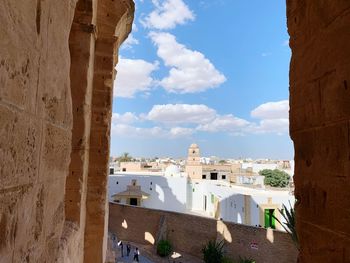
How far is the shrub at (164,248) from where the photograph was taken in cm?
1538

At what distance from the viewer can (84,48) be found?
3.84m

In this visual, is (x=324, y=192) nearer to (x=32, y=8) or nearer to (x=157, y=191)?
(x=32, y=8)

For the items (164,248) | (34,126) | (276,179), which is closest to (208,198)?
(164,248)

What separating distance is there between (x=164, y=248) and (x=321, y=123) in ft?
48.2

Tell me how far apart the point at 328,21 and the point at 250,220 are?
61.4ft

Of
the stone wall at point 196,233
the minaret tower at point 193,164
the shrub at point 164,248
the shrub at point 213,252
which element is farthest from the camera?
the minaret tower at point 193,164

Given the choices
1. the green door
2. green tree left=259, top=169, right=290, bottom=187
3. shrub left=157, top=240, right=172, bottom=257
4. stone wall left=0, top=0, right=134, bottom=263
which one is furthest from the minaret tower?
stone wall left=0, top=0, right=134, bottom=263

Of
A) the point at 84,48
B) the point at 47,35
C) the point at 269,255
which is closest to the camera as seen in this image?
the point at 47,35

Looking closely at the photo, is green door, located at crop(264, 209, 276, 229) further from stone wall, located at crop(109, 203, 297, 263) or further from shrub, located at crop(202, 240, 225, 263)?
shrub, located at crop(202, 240, 225, 263)

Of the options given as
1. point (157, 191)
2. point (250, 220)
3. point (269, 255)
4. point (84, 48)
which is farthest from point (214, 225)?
point (84, 48)

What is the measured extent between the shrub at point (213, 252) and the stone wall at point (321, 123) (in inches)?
502

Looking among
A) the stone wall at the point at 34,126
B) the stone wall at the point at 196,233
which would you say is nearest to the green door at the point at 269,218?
the stone wall at the point at 196,233

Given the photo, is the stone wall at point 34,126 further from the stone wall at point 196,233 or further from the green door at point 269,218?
the green door at point 269,218

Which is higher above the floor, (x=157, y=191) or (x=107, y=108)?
(x=107, y=108)
